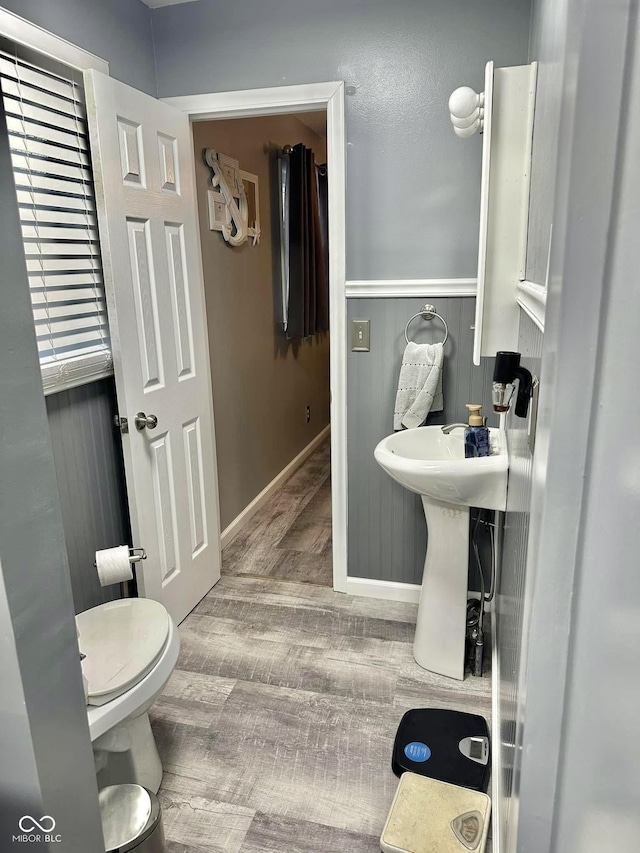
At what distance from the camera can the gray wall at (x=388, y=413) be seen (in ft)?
7.80

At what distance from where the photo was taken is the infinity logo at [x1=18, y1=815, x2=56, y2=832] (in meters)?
0.91

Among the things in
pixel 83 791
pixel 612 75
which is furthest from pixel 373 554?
pixel 612 75

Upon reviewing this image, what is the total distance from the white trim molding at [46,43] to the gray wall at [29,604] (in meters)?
1.19

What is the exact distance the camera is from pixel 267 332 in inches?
149

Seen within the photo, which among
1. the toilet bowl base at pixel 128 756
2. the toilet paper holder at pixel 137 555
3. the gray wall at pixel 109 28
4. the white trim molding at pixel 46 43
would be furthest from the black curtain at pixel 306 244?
the toilet bowl base at pixel 128 756

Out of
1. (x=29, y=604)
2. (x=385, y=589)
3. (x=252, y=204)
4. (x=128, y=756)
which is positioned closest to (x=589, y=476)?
(x=29, y=604)

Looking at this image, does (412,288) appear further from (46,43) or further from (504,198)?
(46,43)

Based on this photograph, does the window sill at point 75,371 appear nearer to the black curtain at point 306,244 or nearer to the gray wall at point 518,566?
the gray wall at point 518,566

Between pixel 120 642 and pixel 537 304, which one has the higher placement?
pixel 537 304

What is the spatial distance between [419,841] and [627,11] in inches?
66.2

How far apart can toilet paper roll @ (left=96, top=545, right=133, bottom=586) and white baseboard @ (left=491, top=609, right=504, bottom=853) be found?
3.72 feet

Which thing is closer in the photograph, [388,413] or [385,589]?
[388,413]

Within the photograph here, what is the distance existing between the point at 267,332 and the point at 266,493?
3.38 ft

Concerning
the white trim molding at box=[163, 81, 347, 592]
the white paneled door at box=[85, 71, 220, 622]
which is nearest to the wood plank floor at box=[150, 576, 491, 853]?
the white paneled door at box=[85, 71, 220, 622]
